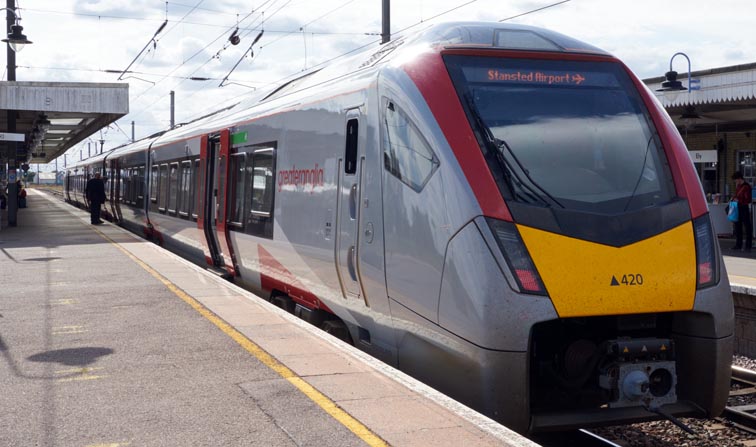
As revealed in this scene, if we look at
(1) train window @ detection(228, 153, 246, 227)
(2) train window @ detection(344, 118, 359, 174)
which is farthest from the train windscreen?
(1) train window @ detection(228, 153, 246, 227)

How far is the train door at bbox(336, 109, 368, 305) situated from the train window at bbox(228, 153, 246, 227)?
372 centimetres

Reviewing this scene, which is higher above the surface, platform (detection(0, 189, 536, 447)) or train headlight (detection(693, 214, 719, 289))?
train headlight (detection(693, 214, 719, 289))

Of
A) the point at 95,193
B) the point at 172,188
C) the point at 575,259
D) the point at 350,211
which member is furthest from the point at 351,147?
the point at 95,193

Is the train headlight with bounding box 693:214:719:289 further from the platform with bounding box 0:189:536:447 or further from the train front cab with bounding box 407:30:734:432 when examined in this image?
the platform with bounding box 0:189:536:447

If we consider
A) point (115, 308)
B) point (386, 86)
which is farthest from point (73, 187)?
point (386, 86)

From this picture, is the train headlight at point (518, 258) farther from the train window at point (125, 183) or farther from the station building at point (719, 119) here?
the train window at point (125, 183)

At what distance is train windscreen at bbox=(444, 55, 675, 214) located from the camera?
5.50 meters

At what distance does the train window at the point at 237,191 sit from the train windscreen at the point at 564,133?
17.3 ft

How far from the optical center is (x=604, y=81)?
241 inches

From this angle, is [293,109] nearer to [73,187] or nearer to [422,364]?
[422,364]

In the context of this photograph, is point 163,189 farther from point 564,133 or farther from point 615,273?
point 615,273

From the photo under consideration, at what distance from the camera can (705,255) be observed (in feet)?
18.1

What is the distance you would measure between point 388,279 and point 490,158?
122 cm

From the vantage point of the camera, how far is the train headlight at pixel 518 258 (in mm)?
4996
